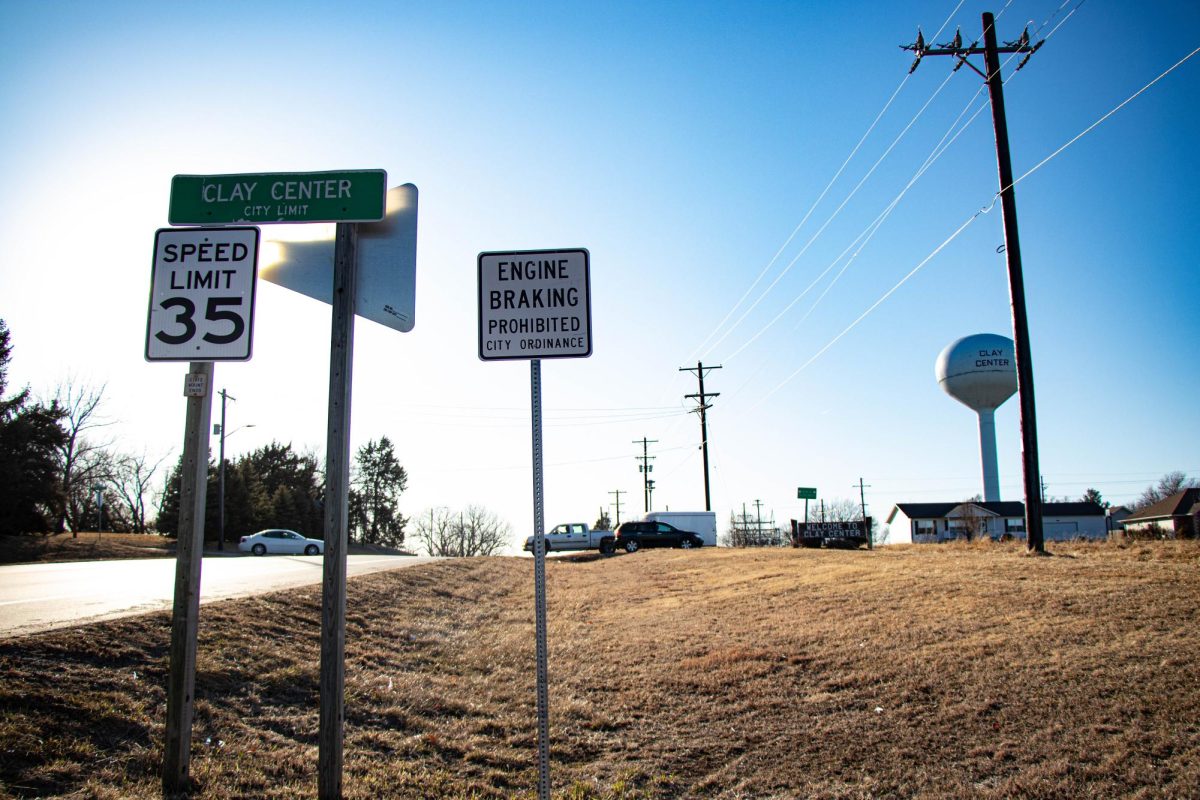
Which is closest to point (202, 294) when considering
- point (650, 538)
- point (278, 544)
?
point (650, 538)

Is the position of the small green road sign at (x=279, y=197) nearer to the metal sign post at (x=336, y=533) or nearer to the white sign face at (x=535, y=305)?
the metal sign post at (x=336, y=533)

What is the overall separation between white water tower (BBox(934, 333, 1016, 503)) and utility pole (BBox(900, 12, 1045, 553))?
25.2m

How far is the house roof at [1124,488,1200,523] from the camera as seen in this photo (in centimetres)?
A: 5809

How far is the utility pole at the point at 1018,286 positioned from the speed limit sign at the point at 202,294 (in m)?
13.9

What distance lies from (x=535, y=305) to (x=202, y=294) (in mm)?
2029

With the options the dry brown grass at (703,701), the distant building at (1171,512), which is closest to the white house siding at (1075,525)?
the distant building at (1171,512)

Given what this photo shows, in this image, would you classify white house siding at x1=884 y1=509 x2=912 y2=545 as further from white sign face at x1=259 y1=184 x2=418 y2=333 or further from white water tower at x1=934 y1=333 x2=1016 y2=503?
white sign face at x1=259 y1=184 x2=418 y2=333

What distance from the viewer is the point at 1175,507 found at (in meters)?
60.8

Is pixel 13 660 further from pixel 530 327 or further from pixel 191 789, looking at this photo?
pixel 530 327

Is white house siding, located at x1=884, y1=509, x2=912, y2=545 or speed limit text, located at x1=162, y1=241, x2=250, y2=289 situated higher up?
speed limit text, located at x1=162, y1=241, x2=250, y2=289

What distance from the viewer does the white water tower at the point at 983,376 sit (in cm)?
3881

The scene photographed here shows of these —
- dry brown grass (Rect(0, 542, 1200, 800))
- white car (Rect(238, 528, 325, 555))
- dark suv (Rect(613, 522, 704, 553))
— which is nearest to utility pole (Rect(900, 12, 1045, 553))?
dry brown grass (Rect(0, 542, 1200, 800))

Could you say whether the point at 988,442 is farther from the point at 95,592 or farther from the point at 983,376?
the point at 95,592

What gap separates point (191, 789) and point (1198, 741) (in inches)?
235
